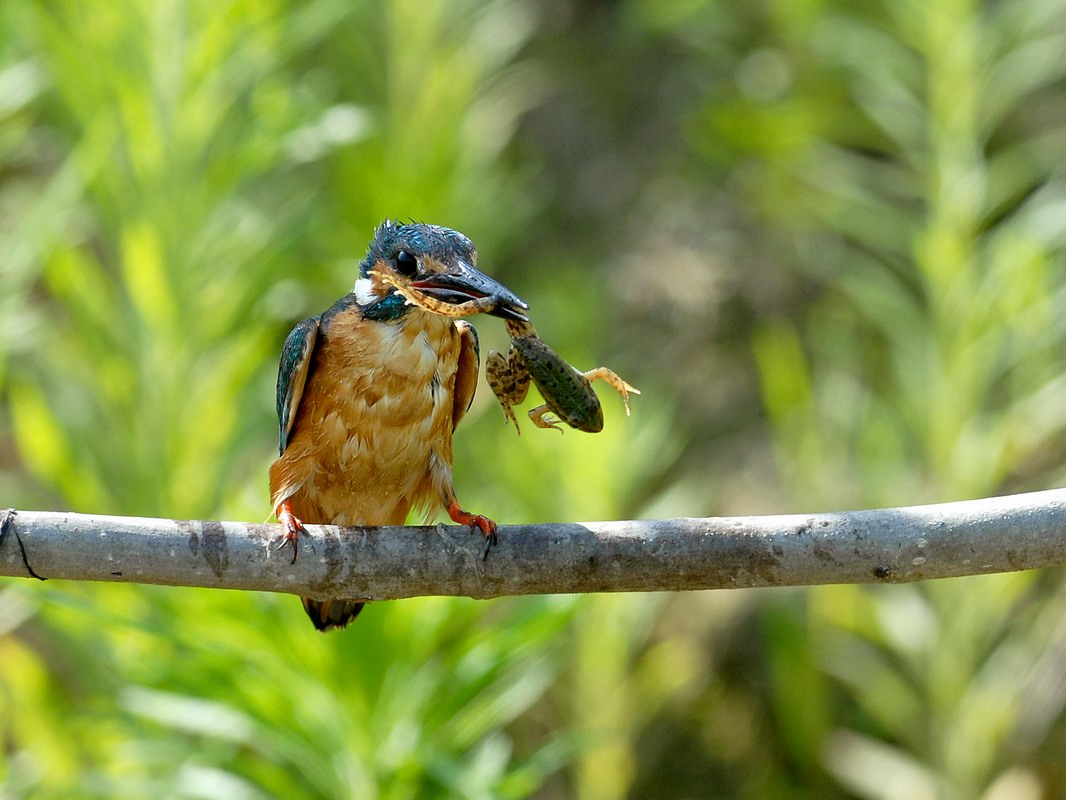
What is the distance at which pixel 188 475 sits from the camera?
3.70 meters

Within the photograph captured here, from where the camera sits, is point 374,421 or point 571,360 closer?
point 374,421

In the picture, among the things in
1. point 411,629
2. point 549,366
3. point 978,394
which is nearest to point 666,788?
point 978,394

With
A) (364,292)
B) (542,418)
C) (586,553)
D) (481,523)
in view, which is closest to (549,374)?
(542,418)

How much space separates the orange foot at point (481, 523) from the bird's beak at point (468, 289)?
15.2 inches

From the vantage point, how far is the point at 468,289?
237 centimetres

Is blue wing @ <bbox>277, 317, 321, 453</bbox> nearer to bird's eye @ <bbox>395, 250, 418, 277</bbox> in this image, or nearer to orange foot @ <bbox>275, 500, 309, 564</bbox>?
bird's eye @ <bbox>395, 250, 418, 277</bbox>

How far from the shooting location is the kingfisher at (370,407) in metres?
2.75

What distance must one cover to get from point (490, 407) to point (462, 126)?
3.97 ft

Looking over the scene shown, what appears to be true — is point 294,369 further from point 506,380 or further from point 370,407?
point 506,380

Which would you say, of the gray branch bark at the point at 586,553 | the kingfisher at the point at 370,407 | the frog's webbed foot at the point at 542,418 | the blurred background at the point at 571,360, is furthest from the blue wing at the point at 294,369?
the gray branch bark at the point at 586,553

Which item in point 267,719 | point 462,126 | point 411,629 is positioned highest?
point 462,126

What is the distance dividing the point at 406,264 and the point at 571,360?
2.23 meters

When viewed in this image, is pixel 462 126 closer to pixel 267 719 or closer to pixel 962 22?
pixel 962 22

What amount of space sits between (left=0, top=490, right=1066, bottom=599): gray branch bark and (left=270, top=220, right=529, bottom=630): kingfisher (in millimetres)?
525
